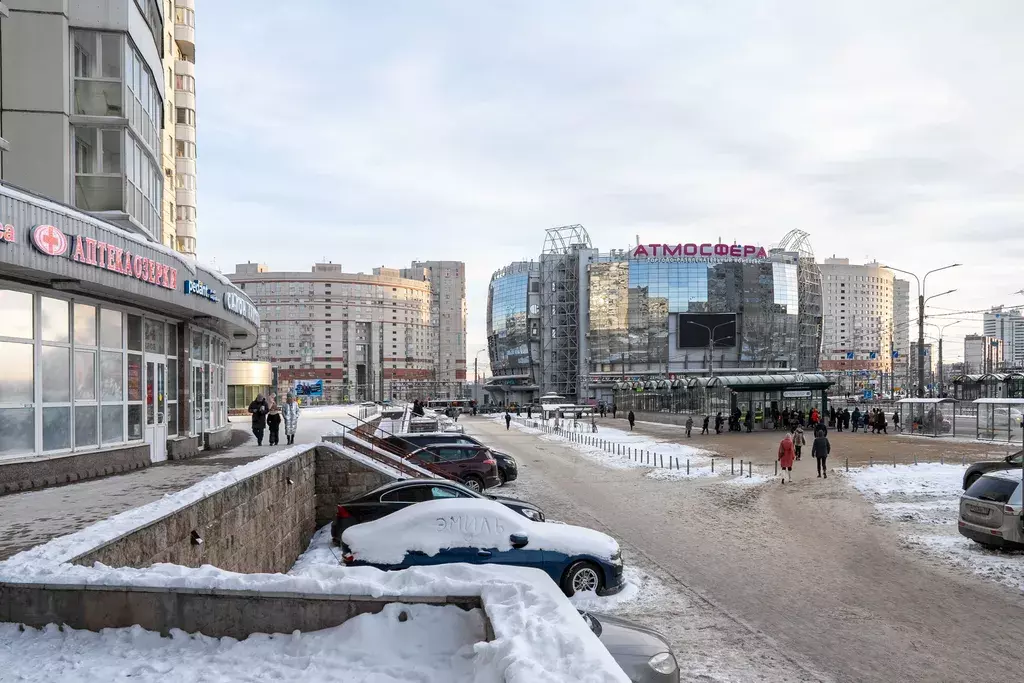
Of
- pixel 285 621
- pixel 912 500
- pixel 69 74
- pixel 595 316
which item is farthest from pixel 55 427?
pixel 595 316

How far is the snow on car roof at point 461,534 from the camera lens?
10922 millimetres

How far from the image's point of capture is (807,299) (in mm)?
134750

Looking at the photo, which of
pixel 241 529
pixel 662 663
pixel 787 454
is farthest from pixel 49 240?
pixel 787 454

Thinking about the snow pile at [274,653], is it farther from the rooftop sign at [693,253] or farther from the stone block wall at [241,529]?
the rooftop sign at [693,253]

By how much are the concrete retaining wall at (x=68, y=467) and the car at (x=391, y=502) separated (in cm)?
495

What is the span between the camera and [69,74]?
18.2 meters

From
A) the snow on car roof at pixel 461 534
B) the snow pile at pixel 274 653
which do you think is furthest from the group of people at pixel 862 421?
the snow pile at pixel 274 653

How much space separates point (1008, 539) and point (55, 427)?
17.2m

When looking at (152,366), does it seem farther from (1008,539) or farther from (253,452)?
(1008,539)

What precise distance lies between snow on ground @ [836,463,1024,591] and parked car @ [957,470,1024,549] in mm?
270

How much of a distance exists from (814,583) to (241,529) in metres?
8.73

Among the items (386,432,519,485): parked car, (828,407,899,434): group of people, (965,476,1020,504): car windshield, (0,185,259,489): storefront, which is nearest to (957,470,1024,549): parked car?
(965,476,1020,504): car windshield

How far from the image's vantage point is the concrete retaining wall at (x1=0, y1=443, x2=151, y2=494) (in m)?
12.6

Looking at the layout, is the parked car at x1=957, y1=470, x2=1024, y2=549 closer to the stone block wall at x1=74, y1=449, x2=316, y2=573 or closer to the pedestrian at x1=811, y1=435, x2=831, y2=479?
the pedestrian at x1=811, y1=435, x2=831, y2=479
